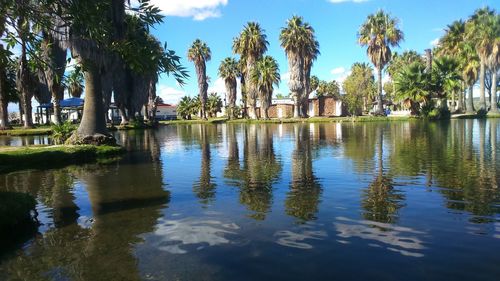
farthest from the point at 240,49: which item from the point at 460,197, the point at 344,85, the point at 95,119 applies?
the point at 460,197

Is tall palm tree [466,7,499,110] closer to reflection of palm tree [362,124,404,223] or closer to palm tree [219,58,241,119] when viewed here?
palm tree [219,58,241,119]

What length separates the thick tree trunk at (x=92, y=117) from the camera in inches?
996

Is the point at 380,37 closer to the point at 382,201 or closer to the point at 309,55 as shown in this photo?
the point at 309,55

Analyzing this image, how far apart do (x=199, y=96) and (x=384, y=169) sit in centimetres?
8973

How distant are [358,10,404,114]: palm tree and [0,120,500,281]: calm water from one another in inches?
2411

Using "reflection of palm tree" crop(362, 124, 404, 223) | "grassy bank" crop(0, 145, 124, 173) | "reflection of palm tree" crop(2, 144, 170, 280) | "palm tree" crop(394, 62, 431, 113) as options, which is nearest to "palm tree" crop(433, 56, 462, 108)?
"palm tree" crop(394, 62, 431, 113)

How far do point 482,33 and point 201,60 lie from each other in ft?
183

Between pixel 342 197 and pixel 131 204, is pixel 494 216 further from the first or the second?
pixel 131 204

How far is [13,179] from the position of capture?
1606 cm

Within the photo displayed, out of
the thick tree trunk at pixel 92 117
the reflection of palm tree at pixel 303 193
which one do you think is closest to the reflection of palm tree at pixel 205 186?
the reflection of palm tree at pixel 303 193

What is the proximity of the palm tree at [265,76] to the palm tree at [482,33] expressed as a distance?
32408 mm

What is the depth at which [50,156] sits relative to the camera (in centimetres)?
2072

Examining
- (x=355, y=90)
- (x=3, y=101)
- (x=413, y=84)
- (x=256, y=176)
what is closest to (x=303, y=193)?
(x=256, y=176)

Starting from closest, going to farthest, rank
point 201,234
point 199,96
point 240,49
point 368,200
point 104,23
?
point 104,23, point 201,234, point 368,200, point 240,49, point 199,96
